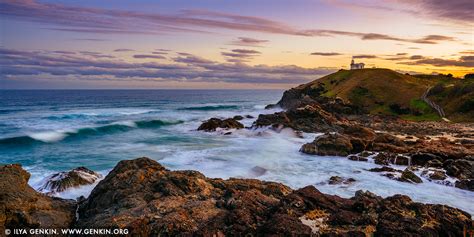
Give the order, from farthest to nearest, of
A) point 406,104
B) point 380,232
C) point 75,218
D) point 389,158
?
point 406,104, point 389,158, point 75,218, point 380,232

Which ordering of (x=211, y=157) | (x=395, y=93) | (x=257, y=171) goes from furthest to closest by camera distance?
(x=395, y=93) < (x=211, y=157) < (x=257, y=171)

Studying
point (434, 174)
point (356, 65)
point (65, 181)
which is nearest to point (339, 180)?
point (434, 174)

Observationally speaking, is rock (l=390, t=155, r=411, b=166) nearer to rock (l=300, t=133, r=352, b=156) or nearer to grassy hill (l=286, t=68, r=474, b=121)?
rock (l=300, t=133, r=352, b=156)

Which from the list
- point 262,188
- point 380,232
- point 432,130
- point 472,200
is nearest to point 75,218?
point 262,188

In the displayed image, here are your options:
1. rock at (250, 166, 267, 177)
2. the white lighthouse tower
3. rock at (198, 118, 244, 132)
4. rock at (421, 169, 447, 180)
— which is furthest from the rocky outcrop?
the white lighthouse tower

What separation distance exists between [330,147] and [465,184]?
11529mm

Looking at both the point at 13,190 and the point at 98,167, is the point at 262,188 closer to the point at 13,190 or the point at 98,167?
the point at 13,190

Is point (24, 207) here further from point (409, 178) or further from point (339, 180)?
point (409, 178)

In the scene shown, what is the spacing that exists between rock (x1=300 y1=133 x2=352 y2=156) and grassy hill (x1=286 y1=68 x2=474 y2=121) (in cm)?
3534

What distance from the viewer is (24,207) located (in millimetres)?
12281

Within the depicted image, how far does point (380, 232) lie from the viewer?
1062 centimetres

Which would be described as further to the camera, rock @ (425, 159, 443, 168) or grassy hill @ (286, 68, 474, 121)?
grassy hill @ (286, 68, 474, 121)

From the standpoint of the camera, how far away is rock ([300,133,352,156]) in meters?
31.4

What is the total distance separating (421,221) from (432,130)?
3992 cm
